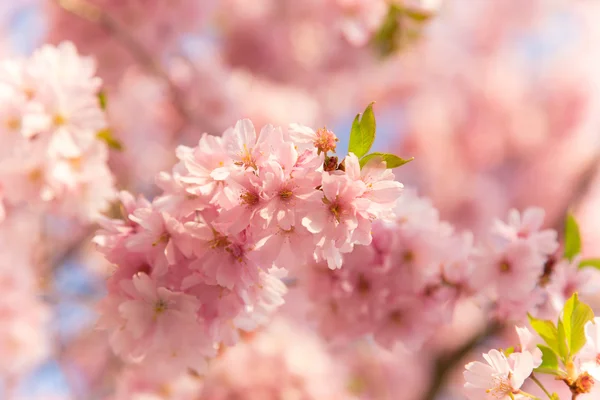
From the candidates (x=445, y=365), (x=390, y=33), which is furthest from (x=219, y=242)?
(x=445, y=365)

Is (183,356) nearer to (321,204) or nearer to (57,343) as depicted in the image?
(321,204)

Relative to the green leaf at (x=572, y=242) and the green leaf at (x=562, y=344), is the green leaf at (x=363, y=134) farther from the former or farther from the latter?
the green leaf at (x=572, y=242)

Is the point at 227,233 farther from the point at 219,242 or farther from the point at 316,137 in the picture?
the point at 316,137

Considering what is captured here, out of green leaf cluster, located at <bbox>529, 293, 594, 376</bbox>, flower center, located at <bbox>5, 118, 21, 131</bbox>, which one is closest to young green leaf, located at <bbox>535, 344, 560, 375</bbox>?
green leaf cluster, located at <bbox>529, 293, 594, 376</bbox>

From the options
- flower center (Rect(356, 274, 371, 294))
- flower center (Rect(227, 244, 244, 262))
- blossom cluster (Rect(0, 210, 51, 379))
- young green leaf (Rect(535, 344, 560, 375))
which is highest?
flower center (Rect(227, 244, 244, 262))

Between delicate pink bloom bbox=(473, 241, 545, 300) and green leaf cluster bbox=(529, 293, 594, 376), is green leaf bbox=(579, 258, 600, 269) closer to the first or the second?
delicate pink bloom bbox=(473, 241, 545, 300)

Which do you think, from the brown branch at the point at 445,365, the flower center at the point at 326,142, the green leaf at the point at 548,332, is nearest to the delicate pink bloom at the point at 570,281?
the green leaf at the point at 548,332
